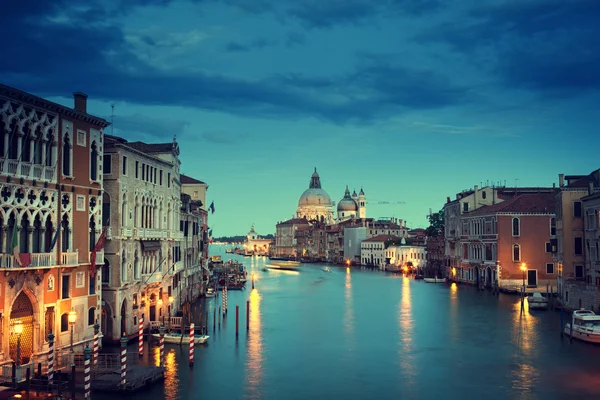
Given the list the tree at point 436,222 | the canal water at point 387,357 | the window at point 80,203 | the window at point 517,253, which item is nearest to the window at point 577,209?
the canal water at point 387,357

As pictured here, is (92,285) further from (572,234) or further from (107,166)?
(572,234)

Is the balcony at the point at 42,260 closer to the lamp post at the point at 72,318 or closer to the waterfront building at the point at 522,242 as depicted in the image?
the lamp post at the point at 72,318

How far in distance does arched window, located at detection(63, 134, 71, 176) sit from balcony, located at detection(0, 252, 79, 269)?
9.42ft

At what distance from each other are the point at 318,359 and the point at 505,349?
8.56 metres

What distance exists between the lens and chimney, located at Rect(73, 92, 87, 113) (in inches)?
1011

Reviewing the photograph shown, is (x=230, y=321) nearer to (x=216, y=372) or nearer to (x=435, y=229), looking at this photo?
(x=216, y=372)

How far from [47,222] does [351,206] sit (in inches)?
6122

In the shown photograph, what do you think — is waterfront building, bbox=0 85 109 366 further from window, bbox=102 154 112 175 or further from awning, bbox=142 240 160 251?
awning, bbox=142 240 160 251

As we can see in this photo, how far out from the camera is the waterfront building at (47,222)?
67.5 ft

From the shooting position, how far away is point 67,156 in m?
23.6

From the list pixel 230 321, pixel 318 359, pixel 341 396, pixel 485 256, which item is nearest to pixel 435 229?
pixel 485 256

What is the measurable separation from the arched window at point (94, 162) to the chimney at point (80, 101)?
4.97 feet

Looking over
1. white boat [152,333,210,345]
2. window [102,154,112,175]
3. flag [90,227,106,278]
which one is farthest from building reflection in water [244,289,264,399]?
window [102,154,112,175]

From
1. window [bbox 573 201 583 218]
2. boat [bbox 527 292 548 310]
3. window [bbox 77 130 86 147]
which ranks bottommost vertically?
boat [bbox 527 292 548 310]
